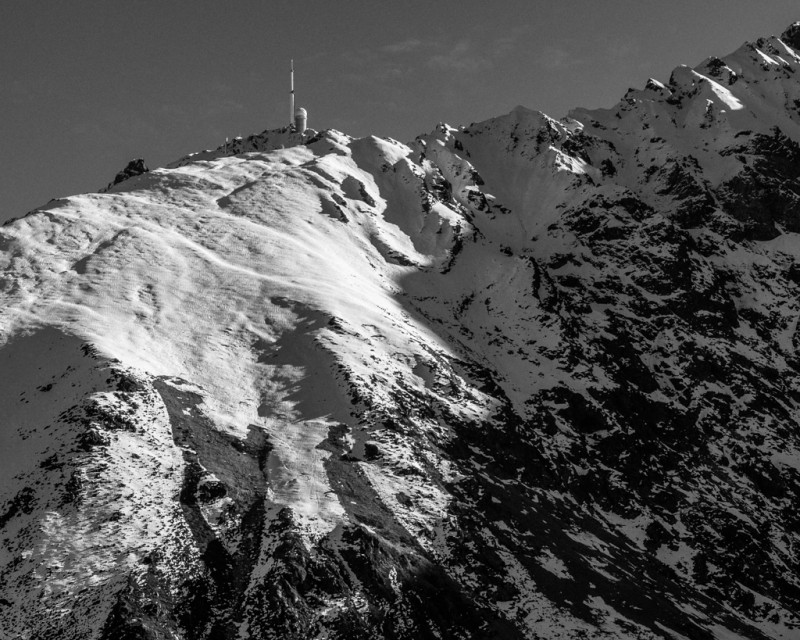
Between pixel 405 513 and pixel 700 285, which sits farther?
pixel 700 285

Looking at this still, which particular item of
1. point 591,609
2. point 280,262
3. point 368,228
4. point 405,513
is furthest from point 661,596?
point 368,228

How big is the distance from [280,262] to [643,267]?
6093 centimetres

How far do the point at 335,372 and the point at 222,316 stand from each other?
1796cm

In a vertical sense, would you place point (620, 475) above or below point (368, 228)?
below

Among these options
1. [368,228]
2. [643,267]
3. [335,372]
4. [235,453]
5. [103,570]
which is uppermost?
[643,267]

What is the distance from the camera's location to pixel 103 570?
84.3 meters

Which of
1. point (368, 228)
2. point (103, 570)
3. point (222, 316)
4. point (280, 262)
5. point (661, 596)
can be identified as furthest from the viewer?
point (368, 228)

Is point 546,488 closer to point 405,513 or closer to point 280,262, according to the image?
point 405,513

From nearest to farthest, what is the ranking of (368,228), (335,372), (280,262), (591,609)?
(591,609) → (335,372) → (280,262) → (368,228)

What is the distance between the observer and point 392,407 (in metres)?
113

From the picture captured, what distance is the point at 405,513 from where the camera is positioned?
99938mm

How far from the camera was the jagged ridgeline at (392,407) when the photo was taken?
292 ft

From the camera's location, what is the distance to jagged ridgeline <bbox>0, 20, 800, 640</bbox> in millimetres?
89000

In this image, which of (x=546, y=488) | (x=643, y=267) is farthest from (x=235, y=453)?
(x=643, y=267)
